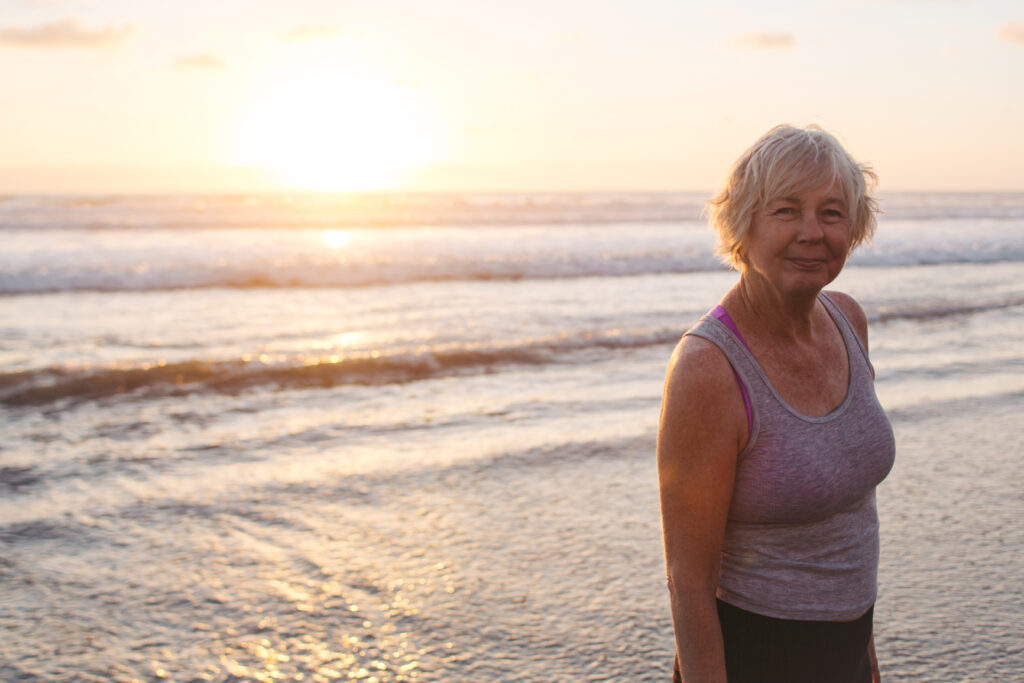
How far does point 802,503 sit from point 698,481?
0.26 m

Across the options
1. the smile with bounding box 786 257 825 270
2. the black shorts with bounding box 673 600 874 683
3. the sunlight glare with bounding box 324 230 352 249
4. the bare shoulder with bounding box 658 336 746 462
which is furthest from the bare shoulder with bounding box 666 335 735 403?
the sunlight glare with bounding box 324 230 352 249

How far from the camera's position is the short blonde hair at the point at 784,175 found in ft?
6.13

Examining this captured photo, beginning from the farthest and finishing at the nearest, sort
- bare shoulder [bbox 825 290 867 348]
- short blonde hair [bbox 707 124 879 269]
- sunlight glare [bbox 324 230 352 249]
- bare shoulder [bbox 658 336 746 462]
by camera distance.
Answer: sunlight glare [bbox 324 230 352 249]
bare shoulder [bbox 825 290 867 348]
short blonde hair [bbox 707 124 879 269]
bare shoulder [bbox 658 336 746 462]

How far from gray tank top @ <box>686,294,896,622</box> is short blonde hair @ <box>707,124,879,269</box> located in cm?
27

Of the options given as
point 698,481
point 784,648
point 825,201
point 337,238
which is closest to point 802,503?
point 698,481

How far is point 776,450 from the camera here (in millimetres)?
1831

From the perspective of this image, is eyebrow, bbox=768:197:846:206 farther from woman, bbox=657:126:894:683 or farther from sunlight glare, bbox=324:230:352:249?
sunlight glare, bbox=324:230:352:249

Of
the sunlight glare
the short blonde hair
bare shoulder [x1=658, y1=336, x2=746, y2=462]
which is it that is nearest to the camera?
bare shoulder [x1=658, y1=336, x2=746, y2=462]

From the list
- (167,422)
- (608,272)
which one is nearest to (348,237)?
(608,272)

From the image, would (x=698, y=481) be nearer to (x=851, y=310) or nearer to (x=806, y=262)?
(x=806, y=262)

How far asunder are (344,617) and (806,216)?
2625 millimetres

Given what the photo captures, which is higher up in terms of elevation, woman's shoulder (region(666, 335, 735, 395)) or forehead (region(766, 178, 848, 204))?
forehead (region(766, 178, 848, 204))

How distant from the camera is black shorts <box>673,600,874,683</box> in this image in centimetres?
196

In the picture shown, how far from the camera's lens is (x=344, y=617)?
3635 mm
